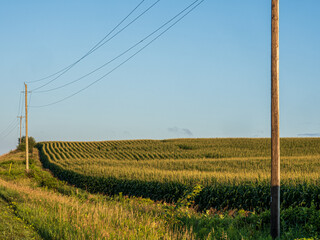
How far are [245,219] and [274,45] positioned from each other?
6.32 m

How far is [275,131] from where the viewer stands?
10.4 m

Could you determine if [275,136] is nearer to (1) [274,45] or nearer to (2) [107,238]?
(1) [274,45]

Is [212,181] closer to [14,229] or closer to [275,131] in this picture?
[275,131]

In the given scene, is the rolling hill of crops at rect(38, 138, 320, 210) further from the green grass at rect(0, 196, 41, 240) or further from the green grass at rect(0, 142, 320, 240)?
the green grass at rect(0, 196, 41, 240)

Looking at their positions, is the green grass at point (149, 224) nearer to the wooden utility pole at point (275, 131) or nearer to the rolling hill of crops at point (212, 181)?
the wooden utility pole at point (275, 131)

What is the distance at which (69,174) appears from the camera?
130 ft

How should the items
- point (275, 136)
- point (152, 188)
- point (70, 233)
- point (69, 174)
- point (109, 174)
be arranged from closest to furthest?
point (70, 233) < point (275, 136) < point (152, 188) < point (109, 174) < point (69, 174)

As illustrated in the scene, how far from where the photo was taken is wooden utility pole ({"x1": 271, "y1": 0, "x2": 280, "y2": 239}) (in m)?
10.4

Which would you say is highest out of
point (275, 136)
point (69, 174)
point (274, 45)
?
point (274, 45)

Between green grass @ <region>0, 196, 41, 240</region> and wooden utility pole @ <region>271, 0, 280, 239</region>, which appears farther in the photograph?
wooden utility pole @ <region>271, 0, 280, 239</region>

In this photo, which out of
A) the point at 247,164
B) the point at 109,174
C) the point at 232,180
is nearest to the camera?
the point at 232,180

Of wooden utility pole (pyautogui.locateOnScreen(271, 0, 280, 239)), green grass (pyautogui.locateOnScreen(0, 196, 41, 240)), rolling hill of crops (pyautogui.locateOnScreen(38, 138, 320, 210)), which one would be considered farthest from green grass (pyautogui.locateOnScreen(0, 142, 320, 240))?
rolling hill of crops (pyautogui.locateOnScreen(38, 138, 320, 210))

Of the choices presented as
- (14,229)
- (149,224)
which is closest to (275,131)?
(149,224)

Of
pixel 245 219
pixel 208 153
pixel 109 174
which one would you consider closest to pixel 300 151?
pixel 208 153
